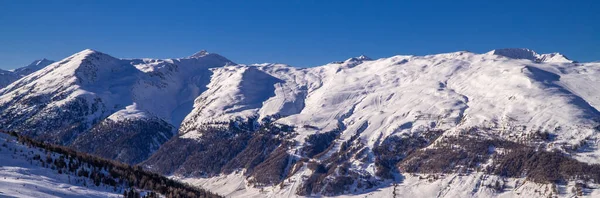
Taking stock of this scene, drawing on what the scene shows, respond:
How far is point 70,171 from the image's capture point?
142ft

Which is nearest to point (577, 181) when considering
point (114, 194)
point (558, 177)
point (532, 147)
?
point (558, 177)

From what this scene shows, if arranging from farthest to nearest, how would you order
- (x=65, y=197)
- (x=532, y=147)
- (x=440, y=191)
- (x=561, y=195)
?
(x=532, y=147) < (x=440, y=191) < (x=561, y=195) < (x=65, y=197)

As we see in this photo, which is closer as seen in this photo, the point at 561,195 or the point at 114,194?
the point at 114,194

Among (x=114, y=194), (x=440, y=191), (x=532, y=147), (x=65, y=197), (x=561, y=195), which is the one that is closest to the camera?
(x=65, y=197)

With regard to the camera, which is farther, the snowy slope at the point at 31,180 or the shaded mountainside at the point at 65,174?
the shaded mountainside at the point at 65,174

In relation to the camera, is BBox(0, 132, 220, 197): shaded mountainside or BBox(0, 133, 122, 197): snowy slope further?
BBox(0, 132, 220, 197): shaded mountainside

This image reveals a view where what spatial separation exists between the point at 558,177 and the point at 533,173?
9.05 metres

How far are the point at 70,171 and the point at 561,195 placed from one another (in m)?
169

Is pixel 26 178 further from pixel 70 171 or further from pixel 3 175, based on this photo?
pixel 70 171

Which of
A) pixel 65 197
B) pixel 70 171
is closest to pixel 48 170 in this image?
pixel 70 171

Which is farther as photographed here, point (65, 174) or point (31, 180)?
point (65, 174)

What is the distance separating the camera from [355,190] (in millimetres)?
198750

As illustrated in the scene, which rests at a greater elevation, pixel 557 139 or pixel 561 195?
pixel 557 139

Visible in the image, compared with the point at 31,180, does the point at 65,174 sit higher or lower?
higher
